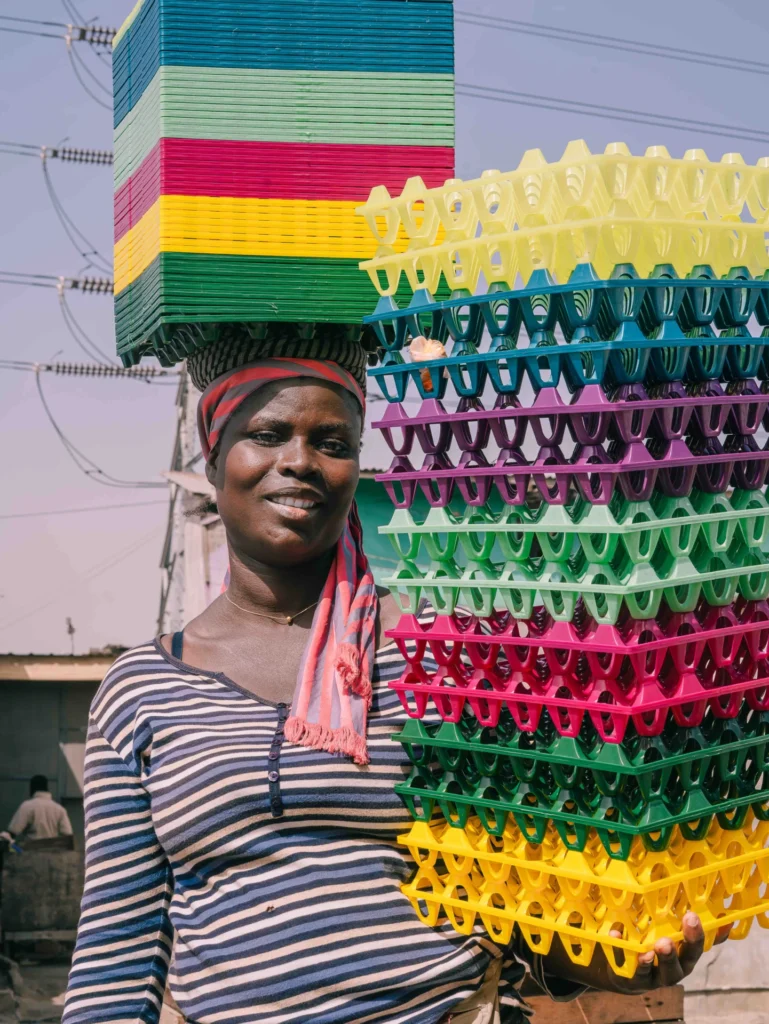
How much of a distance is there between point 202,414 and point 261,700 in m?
0.56

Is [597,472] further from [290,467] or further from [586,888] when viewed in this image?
[290,467]

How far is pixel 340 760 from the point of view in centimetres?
221

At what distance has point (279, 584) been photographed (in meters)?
2.48

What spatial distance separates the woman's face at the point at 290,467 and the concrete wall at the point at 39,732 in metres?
12.0

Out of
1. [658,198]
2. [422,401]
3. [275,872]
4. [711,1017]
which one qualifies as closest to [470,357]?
[422,401]

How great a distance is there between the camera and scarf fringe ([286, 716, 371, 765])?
86.7 inches

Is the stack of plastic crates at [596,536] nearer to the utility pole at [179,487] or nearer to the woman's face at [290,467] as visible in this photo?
the woman's face at [290,467]

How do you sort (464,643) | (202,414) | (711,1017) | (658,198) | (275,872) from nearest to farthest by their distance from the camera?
(658,198)
(464,643)
(275,872)
(202,414)
(711,1017)

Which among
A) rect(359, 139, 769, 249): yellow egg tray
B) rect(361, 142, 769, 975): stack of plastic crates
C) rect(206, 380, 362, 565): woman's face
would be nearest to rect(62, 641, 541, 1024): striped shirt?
rect(361, 142, 769, 975): stack of plastic crates

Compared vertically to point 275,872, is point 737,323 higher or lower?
higher

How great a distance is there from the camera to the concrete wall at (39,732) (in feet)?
45.8

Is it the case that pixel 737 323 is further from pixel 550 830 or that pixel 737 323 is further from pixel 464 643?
pixel 550 830

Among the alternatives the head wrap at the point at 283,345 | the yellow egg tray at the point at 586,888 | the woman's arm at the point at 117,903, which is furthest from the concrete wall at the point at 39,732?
the yellow egg tray at the point at 586,888

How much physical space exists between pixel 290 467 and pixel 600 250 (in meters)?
0.77
